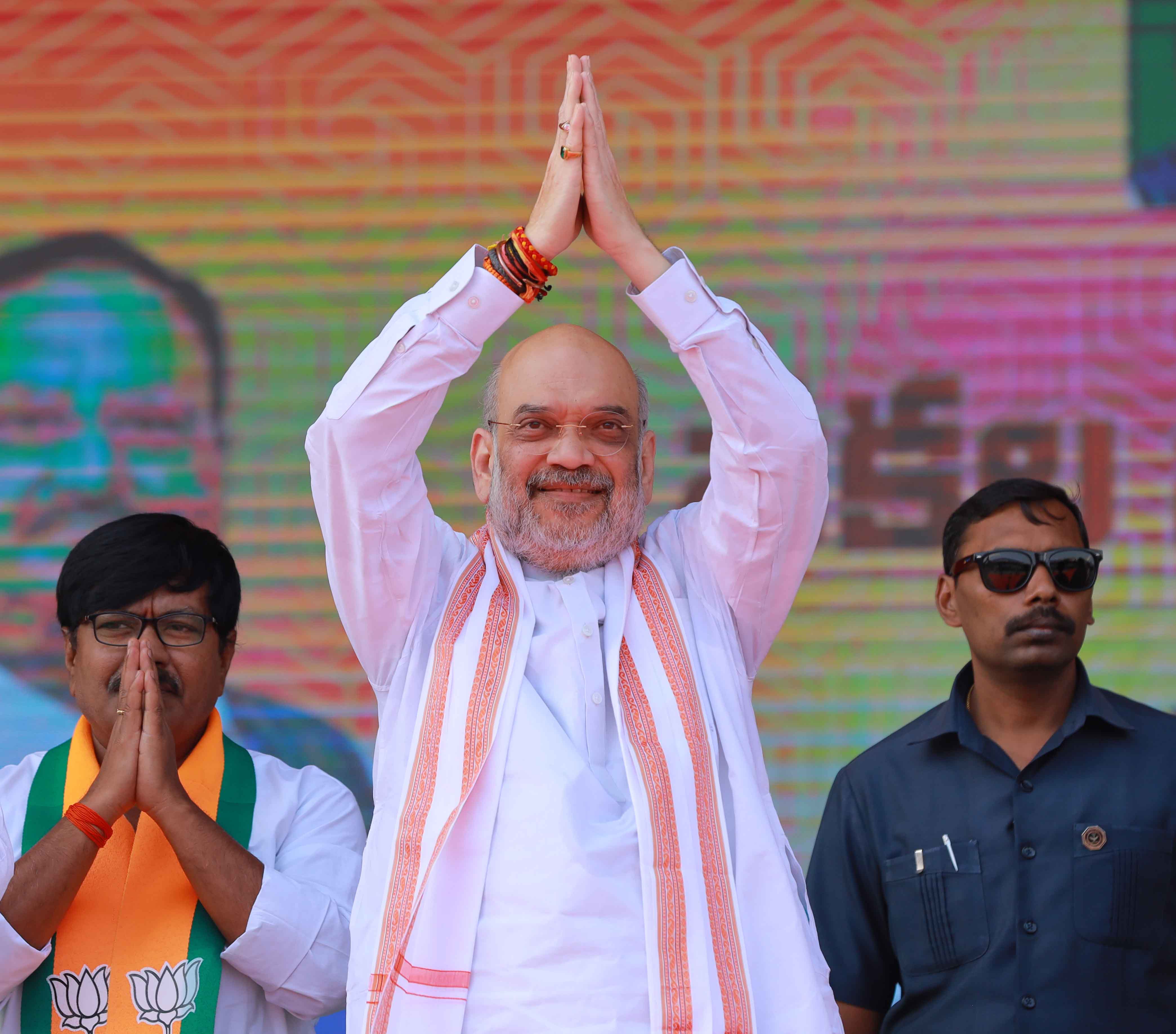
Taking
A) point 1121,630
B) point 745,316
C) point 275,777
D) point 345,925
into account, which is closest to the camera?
point 745,316

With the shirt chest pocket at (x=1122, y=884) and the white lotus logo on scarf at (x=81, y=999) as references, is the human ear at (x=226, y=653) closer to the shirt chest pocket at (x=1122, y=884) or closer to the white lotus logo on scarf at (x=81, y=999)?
the white lotus logo on scarf at (x=81, y=999)

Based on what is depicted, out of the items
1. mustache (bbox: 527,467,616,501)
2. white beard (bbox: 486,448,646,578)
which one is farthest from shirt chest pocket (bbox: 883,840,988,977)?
mustache (bbox: 527,467,616,501)

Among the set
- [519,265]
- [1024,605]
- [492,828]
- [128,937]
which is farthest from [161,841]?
[1024,605]

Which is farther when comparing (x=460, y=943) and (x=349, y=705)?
(x=349, y=705)

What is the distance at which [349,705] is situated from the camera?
391 centimetres

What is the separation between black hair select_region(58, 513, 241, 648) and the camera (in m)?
2.94

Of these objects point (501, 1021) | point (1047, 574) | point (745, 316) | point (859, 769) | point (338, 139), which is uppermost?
point (338, 139)

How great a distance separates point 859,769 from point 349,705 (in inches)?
54.6

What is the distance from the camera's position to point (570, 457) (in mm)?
2713

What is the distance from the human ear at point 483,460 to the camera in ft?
9.55

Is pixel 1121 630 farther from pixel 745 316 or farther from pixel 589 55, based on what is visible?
pixel 589 55

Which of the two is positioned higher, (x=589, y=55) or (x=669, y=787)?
(x=589, y=55)

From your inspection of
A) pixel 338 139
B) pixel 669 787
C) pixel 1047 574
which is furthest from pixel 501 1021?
pixel 338 139

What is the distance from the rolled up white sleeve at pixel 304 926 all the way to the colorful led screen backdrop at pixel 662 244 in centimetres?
96
